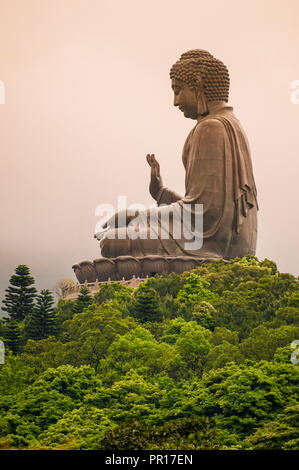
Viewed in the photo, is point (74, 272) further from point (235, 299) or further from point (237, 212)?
point (235, 299)

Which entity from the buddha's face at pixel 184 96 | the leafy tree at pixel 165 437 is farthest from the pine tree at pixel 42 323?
the buddha's face at pixel 184 96

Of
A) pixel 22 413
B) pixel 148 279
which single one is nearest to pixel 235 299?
pixel 148 279

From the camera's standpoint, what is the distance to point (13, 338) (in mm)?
18516

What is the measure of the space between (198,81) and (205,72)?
0.78 ft

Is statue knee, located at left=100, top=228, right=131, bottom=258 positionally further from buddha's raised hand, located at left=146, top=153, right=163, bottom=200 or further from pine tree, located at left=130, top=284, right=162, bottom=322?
pine tree, located at left=130, top=284, right=162, bottom=322

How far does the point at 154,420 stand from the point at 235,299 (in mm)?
4690

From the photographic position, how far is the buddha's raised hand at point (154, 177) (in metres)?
23.5

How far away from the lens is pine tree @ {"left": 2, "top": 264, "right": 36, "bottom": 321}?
70.6ft

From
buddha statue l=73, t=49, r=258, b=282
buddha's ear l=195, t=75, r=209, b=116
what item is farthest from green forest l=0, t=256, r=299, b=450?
→ buddha's ear l=195, t=75, r=209, b=116

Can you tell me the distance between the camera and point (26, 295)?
2172cm

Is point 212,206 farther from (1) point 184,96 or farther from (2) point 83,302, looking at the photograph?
(2) point 83,302

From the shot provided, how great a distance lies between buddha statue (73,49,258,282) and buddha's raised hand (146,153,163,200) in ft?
0.07
